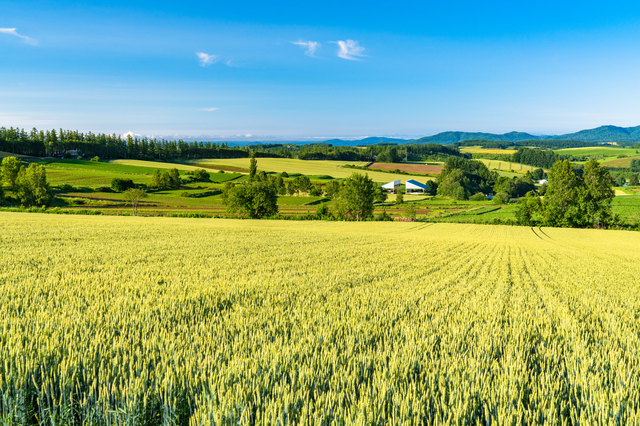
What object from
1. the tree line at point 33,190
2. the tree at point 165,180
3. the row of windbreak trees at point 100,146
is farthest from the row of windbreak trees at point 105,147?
the tree line at point 33,190

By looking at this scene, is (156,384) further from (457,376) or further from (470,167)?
(470,167)

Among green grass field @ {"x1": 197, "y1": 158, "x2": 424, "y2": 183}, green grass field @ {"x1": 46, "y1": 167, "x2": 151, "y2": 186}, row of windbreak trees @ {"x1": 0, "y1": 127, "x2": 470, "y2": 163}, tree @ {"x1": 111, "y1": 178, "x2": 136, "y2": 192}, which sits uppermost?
row of windbreak trees @ {"x1": 0, "y1": 127, "x2": 470, "y2": 163}

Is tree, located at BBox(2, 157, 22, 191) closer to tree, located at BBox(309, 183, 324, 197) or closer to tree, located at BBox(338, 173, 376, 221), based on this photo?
tree, located at BBox(309, 183, 324, 197)

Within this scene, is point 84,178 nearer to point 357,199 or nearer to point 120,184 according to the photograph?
point 120,184

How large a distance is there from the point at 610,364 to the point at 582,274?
1204 centimetres

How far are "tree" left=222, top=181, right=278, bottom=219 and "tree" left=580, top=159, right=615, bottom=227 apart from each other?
2300 inches

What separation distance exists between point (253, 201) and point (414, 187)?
82355mm

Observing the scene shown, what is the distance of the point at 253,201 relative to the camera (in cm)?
6316

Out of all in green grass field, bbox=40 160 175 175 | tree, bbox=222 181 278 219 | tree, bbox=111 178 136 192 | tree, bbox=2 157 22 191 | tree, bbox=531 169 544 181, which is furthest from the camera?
tree, bbox=531 169 544 181

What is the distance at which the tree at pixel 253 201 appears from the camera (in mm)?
62719

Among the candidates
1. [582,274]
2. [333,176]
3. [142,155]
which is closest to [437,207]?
[333,176]

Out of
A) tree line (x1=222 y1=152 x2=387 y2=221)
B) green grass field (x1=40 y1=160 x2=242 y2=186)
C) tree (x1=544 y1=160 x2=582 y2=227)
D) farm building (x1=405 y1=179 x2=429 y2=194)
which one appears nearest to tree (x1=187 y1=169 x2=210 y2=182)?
green grass field (x1=40 y1=160 x2=242 y2=186)

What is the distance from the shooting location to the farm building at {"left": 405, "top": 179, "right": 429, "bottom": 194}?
420 feet

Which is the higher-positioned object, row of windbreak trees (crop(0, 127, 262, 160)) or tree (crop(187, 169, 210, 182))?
row of windbreak trees (crop(0, 127, 262, 160))
